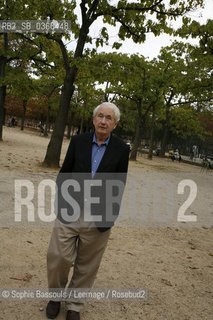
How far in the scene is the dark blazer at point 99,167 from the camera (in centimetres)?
261

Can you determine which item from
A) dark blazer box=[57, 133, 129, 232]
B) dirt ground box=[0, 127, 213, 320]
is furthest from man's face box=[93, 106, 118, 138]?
dirt ground box=[0, 127, 213, 320]

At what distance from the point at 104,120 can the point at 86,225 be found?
3.25 ft

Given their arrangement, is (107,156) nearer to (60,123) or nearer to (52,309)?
(52,309)

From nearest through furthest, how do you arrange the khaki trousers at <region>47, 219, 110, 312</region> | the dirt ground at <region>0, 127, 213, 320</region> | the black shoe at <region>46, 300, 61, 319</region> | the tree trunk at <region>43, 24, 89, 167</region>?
the khaki trousers at <region>47, 219, 110, 312</region>, the black shoe at <region>46, 300, 61, 319</region>, the dirt ground at <region>0, 127, 213, 320</region>, the tree trunk at <region>43, 24, 89, 167</region>

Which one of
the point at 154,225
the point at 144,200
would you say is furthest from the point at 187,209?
the point at 154,225

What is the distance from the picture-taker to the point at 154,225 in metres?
6.23

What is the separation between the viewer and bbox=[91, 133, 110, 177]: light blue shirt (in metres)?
2.68

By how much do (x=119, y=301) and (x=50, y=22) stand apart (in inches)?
409

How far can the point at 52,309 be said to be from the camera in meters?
2.76

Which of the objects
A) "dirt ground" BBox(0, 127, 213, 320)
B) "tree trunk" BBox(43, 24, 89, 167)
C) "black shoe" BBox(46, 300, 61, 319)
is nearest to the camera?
"black shoe" BBox(46, 300, 61, 319)

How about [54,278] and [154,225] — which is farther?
A: [154,225]

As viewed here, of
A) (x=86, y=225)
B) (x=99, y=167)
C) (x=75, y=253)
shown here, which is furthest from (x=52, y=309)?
(x=99, y=167)

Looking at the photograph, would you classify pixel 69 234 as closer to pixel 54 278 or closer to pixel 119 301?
pixel 54 278

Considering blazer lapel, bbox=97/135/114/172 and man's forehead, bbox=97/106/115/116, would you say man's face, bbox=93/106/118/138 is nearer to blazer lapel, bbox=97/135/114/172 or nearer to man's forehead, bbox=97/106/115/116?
man's forehead, bbox=97/106/115/116
